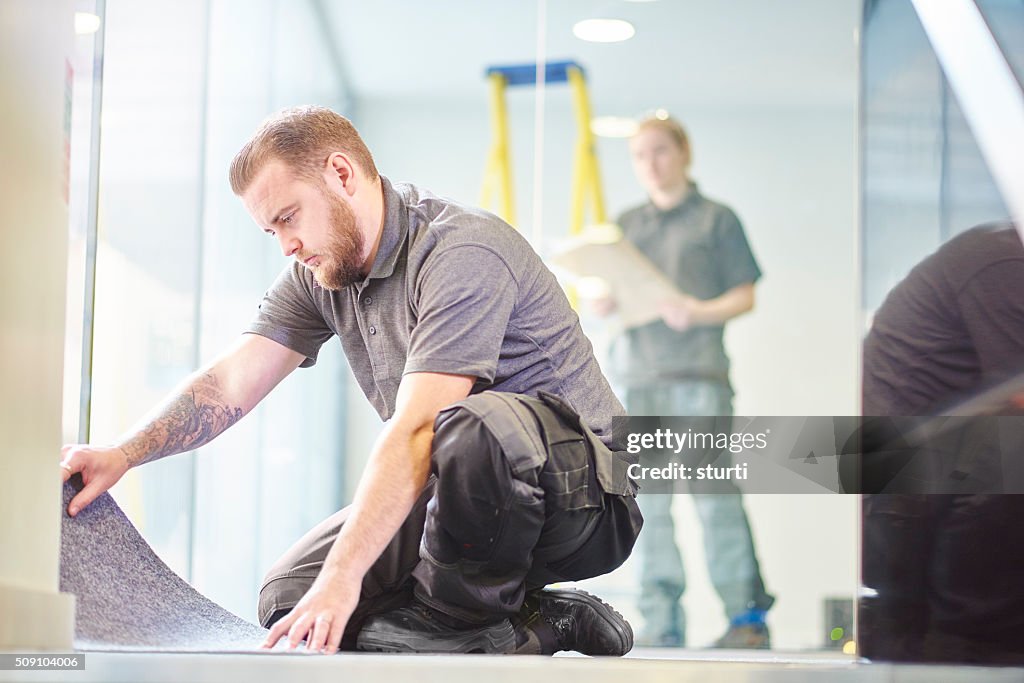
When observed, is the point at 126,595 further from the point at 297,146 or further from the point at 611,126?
the point at 611,126

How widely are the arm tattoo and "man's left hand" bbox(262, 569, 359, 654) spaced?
0.40 m

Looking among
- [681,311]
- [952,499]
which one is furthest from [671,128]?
[952,499]

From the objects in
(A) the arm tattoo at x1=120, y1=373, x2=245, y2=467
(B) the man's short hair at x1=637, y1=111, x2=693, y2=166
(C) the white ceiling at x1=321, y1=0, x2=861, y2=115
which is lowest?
(A) the arm tattoo at x1=120, y1=373, x2=245, y2=467

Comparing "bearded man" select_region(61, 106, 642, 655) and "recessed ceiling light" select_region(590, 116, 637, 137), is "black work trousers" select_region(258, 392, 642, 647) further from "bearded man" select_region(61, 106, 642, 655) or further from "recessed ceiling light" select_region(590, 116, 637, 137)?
"recessed ceiling light" select_region(590, 116, 637, 137)

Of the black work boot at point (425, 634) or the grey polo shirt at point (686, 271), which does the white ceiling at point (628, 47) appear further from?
the black work boot at point (425, 634)

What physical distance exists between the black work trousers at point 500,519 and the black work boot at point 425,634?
0.02m

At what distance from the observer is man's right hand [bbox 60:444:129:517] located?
111cm

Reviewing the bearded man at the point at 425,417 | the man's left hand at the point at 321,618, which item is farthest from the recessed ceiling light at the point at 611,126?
the man's left hand at the point at 321,618

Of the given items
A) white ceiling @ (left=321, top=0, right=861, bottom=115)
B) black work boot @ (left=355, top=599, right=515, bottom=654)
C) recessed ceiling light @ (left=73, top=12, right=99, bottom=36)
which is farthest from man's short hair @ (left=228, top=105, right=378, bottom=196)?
white ceiling @ (left=321, top=0, right=861, bottom=115)

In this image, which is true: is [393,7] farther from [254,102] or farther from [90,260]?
[90,260]

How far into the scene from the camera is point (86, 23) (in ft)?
3.23

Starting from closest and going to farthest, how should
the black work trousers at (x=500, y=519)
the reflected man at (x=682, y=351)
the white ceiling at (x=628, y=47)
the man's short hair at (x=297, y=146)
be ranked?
1. the black work trousers at (x=500, y=519)
2. the man's short hair at (x=297, y=146)
3. the reflected man at (x=682, y=351)
4. the white ceiling at (x=628, y=47)

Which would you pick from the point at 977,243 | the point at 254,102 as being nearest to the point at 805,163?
the point at 254,102

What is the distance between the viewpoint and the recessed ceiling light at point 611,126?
3062 mm
